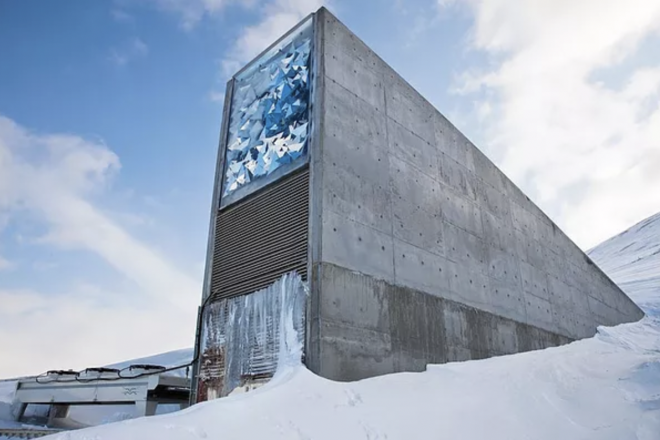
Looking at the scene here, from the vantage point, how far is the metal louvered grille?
637 centimetres

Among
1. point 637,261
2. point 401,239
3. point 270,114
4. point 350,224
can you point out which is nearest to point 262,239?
point 350,224

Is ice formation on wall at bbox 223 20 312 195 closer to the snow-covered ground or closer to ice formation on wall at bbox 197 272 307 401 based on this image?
ice formation on wall at bbox 197 272 307 401

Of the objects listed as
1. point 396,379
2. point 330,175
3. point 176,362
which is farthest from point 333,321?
point 176,362

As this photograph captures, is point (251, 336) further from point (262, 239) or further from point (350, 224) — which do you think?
point (350, 224)

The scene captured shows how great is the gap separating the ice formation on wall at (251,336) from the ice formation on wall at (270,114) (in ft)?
7.11

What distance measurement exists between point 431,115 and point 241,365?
6.28 metres

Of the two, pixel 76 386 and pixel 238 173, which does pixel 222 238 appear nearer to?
pixel 238 173

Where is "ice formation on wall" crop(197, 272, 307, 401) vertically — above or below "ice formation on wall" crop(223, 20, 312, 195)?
below

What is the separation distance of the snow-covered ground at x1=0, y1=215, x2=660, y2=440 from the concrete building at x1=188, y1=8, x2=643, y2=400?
1.88 ft

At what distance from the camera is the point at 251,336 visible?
6371mm

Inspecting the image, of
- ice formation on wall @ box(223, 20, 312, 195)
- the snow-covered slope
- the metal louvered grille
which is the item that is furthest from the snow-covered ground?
the snow-covered slope

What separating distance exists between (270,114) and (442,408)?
18.0 ft

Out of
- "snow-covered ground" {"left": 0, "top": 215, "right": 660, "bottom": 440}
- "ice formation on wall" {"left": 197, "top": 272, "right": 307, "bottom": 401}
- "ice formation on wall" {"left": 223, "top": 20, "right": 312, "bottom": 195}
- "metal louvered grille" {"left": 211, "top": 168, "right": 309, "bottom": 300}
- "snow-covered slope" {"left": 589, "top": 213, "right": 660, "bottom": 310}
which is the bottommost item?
"snow-covered ground" {"left": 0, "top": 215, "right": 660, "bottom": 440}

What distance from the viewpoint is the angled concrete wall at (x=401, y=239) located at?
19.7ft
